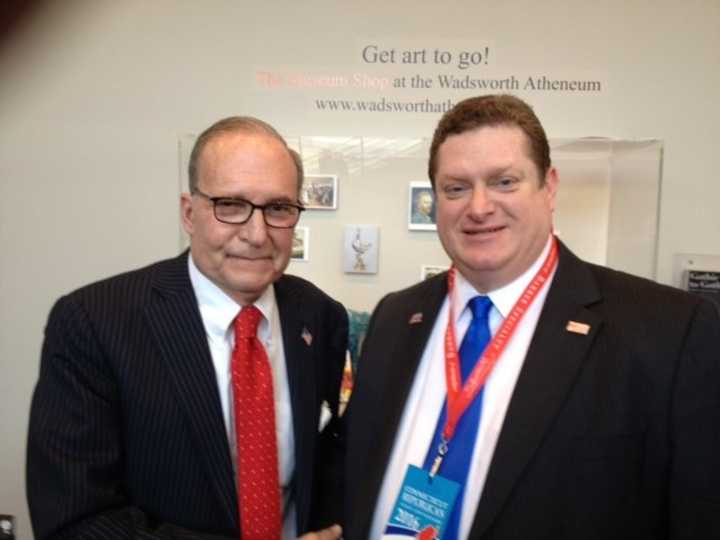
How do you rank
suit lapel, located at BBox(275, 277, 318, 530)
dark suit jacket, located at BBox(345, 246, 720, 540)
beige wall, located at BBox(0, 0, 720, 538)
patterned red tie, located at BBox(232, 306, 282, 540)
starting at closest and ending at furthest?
1. dark suit jacket, located at BBox(345, 246, 720, 540)
2. patterned red tie, located at BBox(232, 306, 282, 540)
3. suit lapel, located at BBox(275, 277, 318, 530)
4. beige wall, located at BBox(0, 0, 720, 538)

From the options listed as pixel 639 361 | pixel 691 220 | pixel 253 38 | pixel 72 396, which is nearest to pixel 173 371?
pixel 72 396

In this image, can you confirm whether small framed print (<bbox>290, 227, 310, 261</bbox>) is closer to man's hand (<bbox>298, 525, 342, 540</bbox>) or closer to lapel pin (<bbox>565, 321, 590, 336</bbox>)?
man's hand (<bbox>298, 525, 342, 540</bbox>)

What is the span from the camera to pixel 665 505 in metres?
1.26

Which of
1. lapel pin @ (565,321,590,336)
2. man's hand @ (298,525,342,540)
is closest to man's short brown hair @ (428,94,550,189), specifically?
lapel pin @ (565,321,590,336)

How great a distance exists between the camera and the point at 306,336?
1.70 meters

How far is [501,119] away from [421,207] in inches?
49.9

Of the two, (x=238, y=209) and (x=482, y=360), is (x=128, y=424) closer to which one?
(x=238, y=209)

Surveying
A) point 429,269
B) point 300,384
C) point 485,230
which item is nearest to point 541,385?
point 485,230

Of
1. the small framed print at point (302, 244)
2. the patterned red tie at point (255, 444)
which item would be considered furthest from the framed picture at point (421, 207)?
the patterned red tie at point (255, 444)

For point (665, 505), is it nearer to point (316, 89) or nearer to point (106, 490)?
point (106, 490)

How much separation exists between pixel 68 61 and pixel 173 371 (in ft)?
6.85

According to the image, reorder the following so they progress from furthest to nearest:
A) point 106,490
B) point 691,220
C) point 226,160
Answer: point 691,220 < point 226,160 < point 106,490

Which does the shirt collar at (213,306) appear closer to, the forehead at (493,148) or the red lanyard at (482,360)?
the red lanyard at (482,360)

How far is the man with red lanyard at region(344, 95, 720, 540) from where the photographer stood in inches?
47.8
